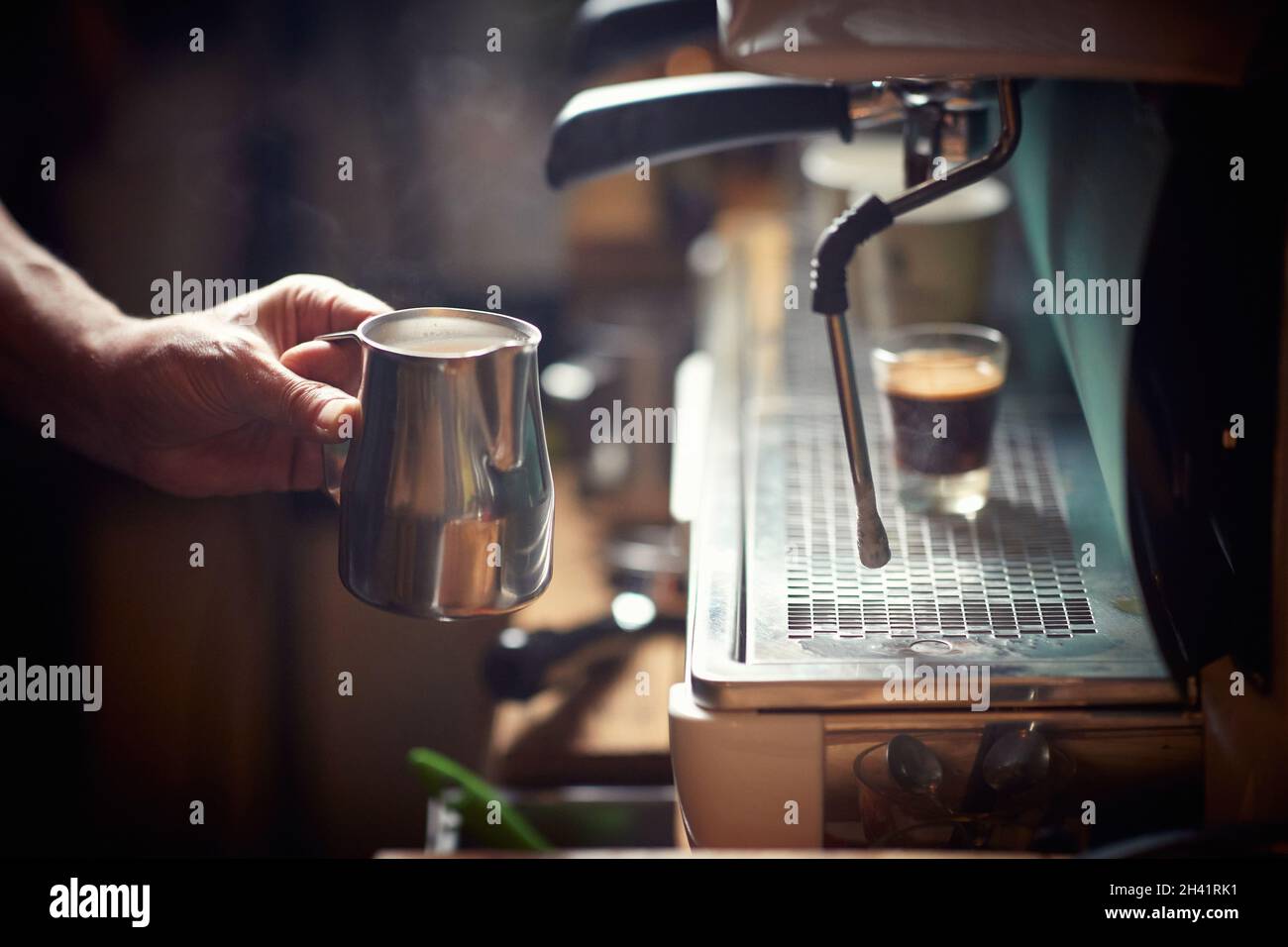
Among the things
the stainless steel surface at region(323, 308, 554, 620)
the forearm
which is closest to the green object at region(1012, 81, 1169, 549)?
the stainless steel surface at region(323, 308, 554, 620)

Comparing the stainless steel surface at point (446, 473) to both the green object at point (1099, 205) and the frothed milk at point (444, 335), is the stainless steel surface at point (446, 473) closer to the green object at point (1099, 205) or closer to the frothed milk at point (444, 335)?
the frothed milk at point (444, 335)

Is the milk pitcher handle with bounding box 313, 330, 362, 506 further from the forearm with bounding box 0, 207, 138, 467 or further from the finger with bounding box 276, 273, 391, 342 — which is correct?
the forearm with bounding box 0, 207, 138, 467

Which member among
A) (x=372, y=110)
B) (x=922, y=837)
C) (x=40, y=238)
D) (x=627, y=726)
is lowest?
(x=627, y=726)

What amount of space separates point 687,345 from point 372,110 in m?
0.45

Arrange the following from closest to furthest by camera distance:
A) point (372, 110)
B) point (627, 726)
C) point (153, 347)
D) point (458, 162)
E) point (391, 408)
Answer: point (391, 408)
point (153, 347)
point (627, 726)
point (372, 110)
point (458, 162)

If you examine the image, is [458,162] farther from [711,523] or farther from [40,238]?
[711,523]

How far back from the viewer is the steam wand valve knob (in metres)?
0.55

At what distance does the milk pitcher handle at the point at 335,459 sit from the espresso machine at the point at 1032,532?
0.18 m

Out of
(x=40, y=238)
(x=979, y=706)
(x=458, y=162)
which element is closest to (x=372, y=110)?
(x=458, y=162)

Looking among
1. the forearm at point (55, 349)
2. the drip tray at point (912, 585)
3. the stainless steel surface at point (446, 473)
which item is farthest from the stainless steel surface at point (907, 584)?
the forearm at point (55, 349)

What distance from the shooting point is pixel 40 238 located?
73 centimetres

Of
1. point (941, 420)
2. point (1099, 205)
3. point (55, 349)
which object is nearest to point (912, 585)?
point (941, 420)

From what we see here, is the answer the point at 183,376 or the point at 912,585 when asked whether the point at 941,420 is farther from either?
the point at 183,376
